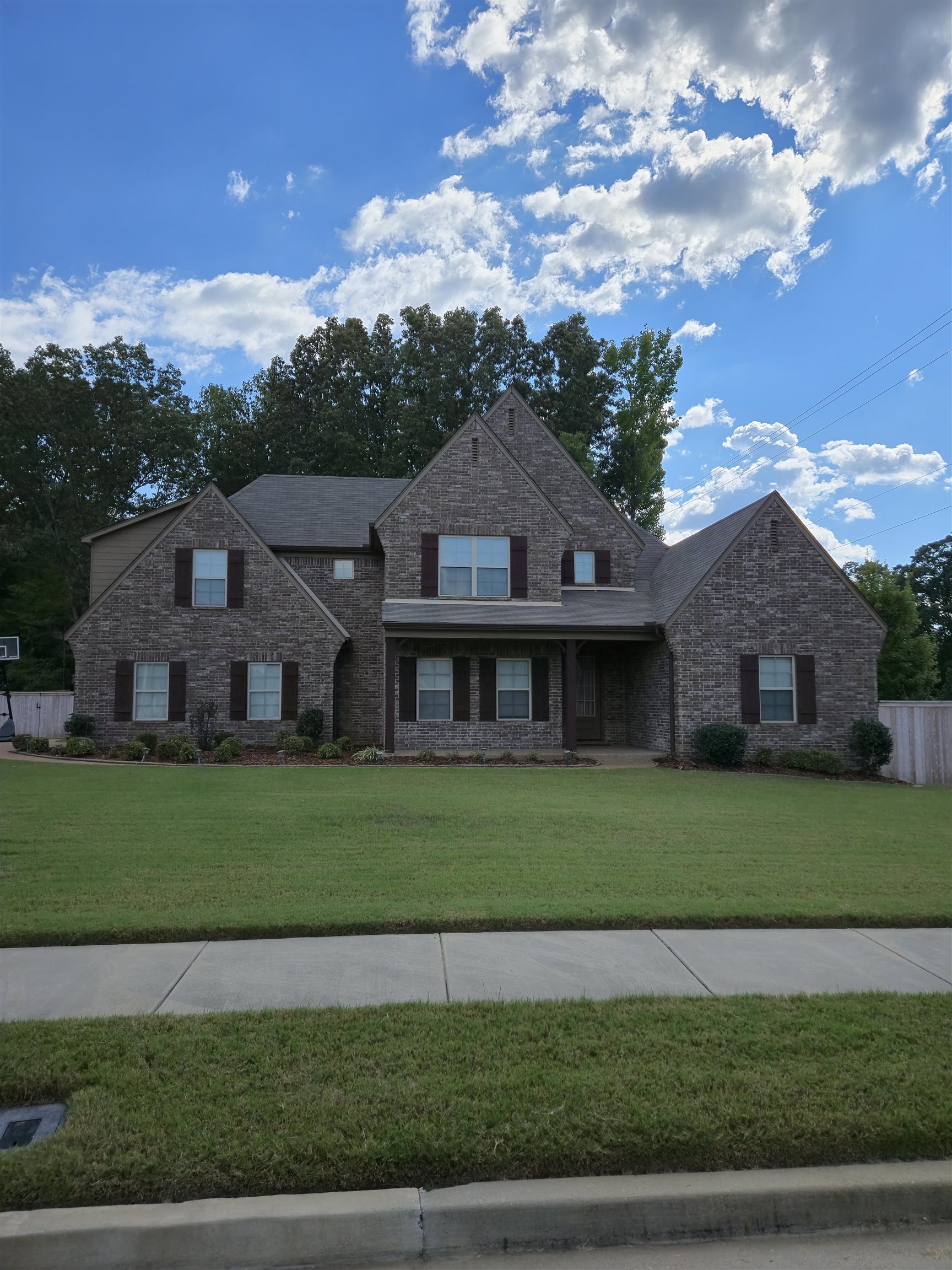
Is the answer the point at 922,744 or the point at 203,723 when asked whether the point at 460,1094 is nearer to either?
the point at 203,723

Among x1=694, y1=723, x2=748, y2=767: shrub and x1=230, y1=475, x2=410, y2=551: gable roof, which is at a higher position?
x1=230, y1=475, x2=410, y2=551: gable roof

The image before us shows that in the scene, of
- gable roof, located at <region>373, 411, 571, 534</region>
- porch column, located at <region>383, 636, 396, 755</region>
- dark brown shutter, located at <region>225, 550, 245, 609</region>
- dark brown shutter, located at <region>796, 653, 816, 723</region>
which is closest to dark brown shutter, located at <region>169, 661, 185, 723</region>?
dark brown shutter, located at <region>225, 550, 245, 609</region>

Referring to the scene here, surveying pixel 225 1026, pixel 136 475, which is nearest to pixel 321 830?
pixel 225 1026

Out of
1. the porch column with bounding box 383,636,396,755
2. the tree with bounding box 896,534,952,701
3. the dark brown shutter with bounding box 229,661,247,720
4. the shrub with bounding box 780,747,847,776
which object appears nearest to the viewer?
the shrub with bounding box 780,747,847,776

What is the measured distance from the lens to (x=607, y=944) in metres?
5.82

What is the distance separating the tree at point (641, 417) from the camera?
3734 centimetres

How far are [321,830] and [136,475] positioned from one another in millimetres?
31375

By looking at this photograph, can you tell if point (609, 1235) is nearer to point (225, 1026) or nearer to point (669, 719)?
point (225, 1026)

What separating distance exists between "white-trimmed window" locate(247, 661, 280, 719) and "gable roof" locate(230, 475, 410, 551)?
3483mm

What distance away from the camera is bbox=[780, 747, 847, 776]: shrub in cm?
1836

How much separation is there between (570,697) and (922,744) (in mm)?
8125

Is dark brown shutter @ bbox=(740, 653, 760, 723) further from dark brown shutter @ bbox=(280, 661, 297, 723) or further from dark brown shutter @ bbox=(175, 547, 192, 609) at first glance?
dark brown shutter @ bbox=(175, 547, 192, 609)

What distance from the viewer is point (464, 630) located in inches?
756

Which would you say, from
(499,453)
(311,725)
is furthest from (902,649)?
(311,725)
